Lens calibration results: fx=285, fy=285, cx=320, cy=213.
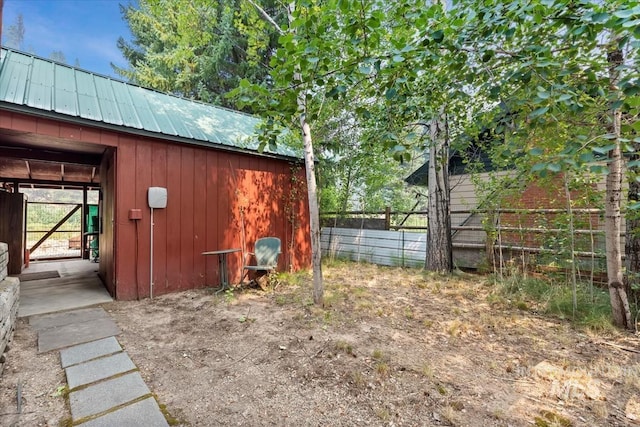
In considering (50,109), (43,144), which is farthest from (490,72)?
(43,144)

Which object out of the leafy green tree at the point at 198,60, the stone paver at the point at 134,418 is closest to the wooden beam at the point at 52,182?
the leafy green tree at the point at 198,60

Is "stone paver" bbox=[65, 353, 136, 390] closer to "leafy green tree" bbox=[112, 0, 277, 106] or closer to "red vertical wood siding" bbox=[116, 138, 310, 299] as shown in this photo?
"red vertical wood siding" bbox=[116, 138, 310, 299]

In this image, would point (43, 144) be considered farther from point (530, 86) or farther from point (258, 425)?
point (530, 86)

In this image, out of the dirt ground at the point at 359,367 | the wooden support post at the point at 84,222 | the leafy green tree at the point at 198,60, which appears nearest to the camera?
the dirt ground at the point at 359,367

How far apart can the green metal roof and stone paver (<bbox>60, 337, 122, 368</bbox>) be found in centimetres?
257

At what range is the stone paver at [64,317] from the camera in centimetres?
288

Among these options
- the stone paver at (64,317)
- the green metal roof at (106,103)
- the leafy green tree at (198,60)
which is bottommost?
the stone paver at (64,317)

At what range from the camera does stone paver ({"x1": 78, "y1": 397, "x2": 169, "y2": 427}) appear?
61.5 inches

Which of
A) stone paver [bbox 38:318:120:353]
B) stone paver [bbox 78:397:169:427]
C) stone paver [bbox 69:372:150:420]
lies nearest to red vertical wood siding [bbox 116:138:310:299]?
stone paver [bbox 38:318:120:353]

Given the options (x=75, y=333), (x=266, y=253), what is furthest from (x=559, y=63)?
(x=75, y=333)

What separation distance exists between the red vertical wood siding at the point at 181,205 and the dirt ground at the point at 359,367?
2.13ft

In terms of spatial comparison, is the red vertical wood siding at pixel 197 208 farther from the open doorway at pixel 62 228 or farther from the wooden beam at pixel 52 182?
the wooden beam at pixel 52 182

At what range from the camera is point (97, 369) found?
2107mm

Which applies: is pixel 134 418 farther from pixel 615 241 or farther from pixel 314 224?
pixel 615 241
